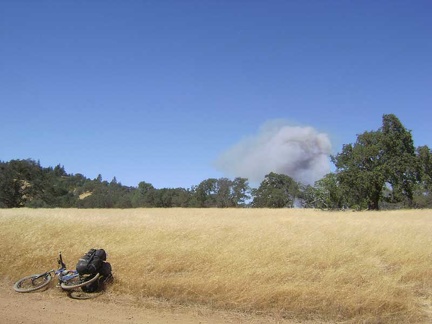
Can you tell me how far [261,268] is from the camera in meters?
8.30

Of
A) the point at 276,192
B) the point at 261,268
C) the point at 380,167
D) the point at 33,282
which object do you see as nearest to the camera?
the point at 33,282

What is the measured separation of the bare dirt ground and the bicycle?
40 centimetres

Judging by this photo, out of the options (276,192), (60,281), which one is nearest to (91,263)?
(60,281)

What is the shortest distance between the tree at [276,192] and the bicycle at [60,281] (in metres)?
76.2

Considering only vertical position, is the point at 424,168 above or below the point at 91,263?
above

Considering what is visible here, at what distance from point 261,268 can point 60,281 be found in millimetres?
4742

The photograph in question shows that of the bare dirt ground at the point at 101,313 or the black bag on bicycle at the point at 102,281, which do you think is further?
the black bag on bicycle at the point at 102,281

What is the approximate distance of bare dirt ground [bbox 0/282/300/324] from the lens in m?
5.92

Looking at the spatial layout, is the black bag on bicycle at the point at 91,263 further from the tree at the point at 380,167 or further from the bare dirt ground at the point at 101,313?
the tree at the point at 380,167

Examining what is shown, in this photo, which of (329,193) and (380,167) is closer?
(380,167)

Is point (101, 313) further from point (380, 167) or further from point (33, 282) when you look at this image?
point (380, 167)

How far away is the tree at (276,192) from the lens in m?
82.0

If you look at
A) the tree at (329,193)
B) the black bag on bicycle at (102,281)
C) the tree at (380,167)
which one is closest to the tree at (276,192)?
the tree at (329,193)

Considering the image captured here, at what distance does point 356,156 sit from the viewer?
41.7 m
